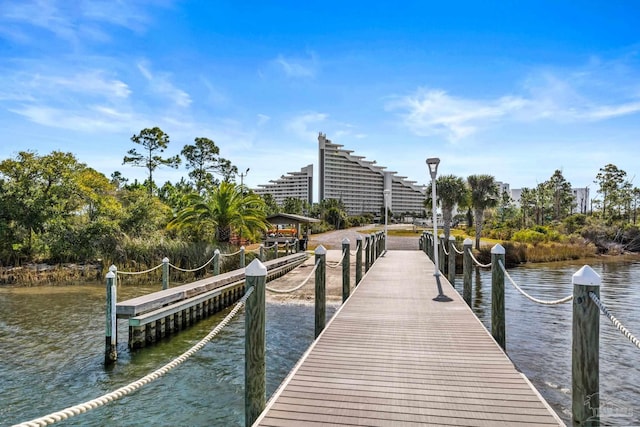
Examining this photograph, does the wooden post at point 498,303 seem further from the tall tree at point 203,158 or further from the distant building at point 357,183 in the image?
the distant building at point 357,183

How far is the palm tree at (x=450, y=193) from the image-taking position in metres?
35.2

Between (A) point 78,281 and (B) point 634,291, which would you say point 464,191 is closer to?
(B) point 634,291

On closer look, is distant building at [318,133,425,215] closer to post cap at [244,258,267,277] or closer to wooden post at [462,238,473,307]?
wooden post at [462,238,473,307]

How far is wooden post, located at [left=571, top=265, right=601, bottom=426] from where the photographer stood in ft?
11.3

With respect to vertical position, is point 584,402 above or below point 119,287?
above

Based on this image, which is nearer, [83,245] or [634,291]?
[634,291]

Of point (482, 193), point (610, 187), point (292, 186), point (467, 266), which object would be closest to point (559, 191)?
point (610, 187)

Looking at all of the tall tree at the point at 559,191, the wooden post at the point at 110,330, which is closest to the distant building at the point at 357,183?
the tall tree at the point at 559,191

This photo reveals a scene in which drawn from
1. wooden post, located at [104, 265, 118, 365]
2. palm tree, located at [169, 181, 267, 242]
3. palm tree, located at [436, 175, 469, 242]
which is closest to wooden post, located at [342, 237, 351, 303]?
wooden post, located at [104, 265, 118, 365]

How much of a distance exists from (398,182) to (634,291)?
463 ft

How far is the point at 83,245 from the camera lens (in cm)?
2030

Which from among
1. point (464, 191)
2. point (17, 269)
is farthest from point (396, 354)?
point (464, 191)

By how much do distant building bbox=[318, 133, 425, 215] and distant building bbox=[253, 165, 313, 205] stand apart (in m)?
13.5

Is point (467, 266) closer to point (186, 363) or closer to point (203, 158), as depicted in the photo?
point (186, 363)
